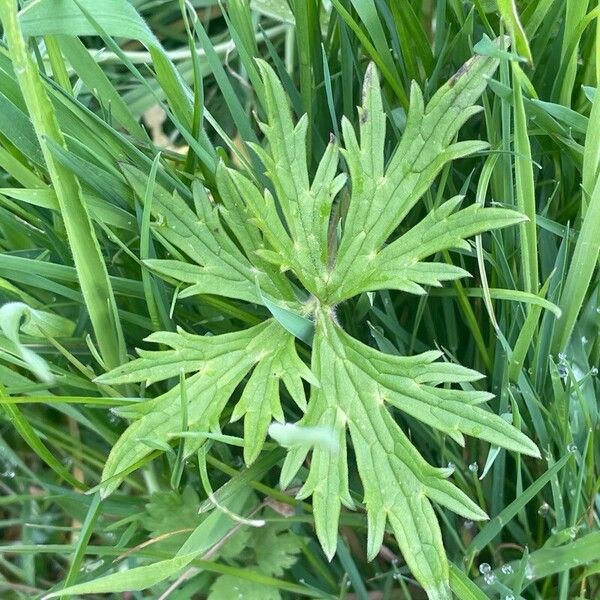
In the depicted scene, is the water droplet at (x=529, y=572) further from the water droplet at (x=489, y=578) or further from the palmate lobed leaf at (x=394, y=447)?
the palmate lobed leaf at (x=394, y=447)

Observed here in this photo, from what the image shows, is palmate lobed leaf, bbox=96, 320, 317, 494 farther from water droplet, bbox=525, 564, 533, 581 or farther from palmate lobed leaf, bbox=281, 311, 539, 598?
water droplet, bbox=525, 564, 533, 581

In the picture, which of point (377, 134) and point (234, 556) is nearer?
point (377, 134)

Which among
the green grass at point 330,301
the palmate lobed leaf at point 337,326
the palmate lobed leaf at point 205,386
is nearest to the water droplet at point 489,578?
the green grass at point 330,301

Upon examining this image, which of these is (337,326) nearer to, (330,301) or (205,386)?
(330,301)

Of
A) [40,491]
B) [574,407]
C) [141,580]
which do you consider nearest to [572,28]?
[574,407]

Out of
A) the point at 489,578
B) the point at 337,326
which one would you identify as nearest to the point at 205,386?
the point at 337,326

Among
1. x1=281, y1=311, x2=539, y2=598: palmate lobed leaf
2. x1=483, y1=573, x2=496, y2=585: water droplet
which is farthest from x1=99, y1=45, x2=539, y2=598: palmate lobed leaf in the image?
x1=483, y1=573, x2=496, y2=585: water droplet

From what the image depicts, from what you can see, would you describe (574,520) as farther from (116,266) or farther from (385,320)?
(116,266)

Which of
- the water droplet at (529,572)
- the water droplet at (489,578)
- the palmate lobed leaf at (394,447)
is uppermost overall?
the palmate lobed leaf at (394,447)
